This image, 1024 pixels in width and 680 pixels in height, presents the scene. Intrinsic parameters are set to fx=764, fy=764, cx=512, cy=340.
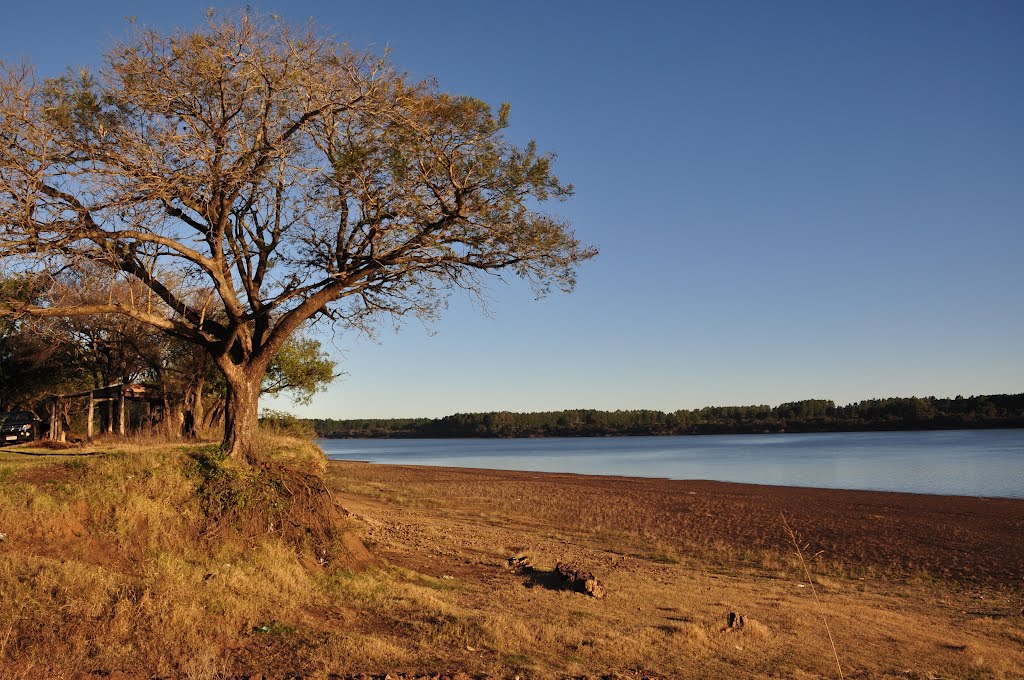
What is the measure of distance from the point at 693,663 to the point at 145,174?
10253 millimetres

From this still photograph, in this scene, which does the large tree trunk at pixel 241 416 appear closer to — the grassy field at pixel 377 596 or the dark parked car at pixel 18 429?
the grassy field at pixel 377 596

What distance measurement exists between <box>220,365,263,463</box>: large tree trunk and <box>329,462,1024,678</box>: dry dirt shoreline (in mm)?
3097

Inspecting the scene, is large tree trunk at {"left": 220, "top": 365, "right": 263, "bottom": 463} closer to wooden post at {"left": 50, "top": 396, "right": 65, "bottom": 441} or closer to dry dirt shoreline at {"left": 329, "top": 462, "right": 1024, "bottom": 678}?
dry dirt shoreline at {"left": 329, "top": 462, "right": 1024, "bottom": 678}

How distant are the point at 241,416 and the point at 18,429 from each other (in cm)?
1811

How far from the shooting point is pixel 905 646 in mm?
10320

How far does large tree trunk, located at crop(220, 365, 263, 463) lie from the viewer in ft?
43.0

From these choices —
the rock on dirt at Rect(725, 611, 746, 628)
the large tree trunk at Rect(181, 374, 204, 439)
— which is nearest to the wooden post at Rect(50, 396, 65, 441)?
the large tree trunk at Rect(181, 374, 204, 439)

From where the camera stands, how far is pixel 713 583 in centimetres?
1473

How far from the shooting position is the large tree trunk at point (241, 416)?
13.1m

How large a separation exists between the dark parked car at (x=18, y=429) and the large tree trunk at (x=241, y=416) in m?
14.7

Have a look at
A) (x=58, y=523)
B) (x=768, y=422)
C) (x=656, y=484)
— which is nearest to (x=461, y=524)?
(x=58, y=523)

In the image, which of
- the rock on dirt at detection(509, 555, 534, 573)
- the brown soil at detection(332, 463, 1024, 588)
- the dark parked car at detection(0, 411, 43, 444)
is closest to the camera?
the rock on dirt at detection(509, 555, 534, 573)

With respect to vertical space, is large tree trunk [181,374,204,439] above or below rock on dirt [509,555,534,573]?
above

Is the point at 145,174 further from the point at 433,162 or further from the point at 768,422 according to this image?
the point at 768,422
